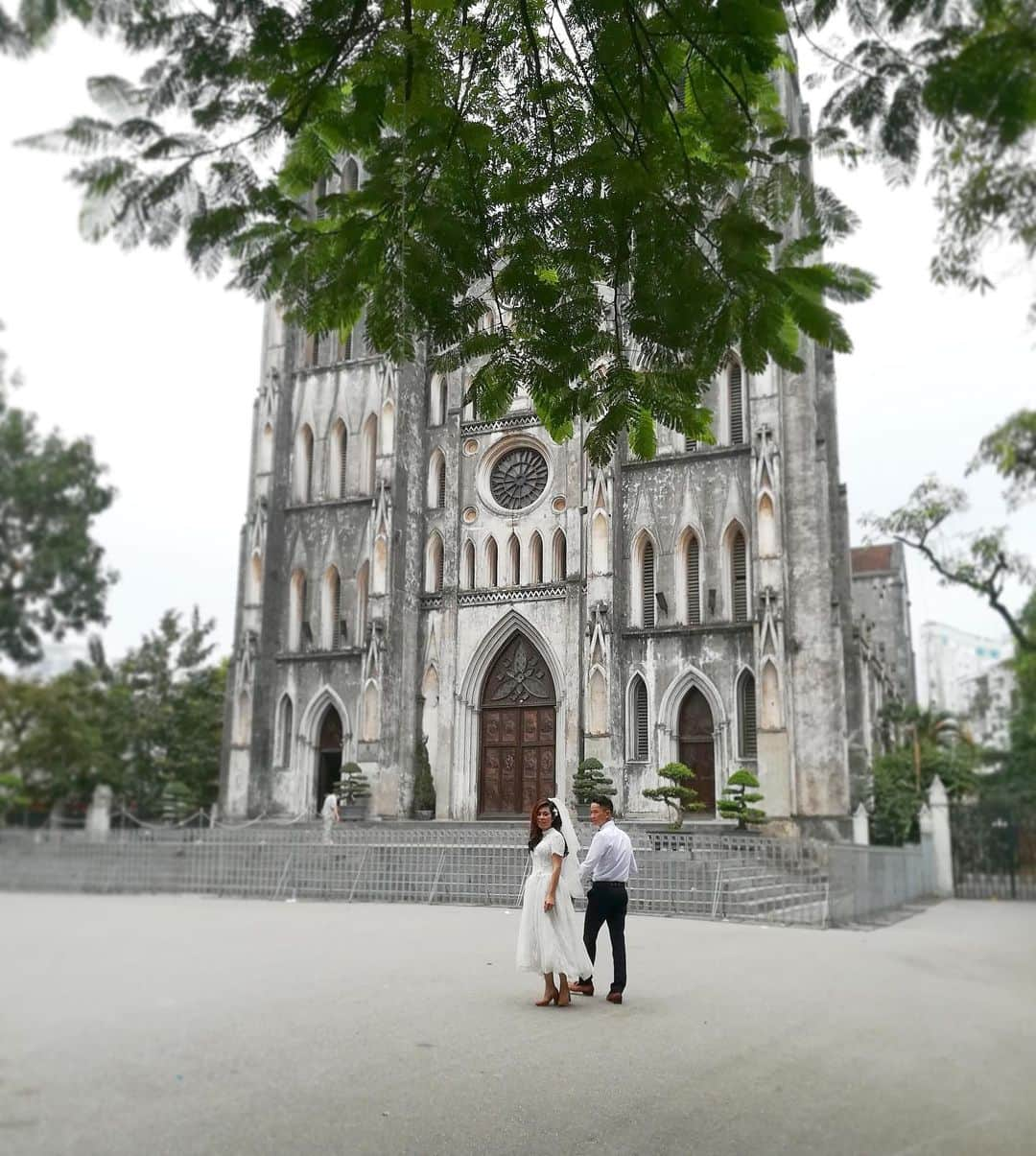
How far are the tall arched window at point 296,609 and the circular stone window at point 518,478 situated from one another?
5.89 meters

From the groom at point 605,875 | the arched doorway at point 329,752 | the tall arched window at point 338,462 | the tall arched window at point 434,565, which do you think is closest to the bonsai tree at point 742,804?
the tall arched window at point 434,565

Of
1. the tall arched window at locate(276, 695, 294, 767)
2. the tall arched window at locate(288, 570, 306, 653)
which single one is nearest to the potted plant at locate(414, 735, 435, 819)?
the tall arched window at locate(276, 695, 294, 767)

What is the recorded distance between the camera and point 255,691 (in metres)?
28.5

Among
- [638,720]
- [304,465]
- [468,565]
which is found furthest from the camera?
[304,465]

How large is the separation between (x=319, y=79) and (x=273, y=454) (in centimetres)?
2594

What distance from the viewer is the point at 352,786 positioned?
26016 mm

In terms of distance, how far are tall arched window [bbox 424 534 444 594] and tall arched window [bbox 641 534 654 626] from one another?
5333 millimetres

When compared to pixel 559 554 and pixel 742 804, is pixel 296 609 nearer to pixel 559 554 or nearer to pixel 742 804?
pixel 559 554

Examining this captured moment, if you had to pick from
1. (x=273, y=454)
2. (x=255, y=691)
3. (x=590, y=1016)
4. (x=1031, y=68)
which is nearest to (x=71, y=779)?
(x=255, y=691)

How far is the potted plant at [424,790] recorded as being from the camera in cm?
2658

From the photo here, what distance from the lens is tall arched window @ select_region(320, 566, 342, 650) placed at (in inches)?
1145

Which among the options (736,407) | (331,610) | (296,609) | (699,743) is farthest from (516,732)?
(736,407)

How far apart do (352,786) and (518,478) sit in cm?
879

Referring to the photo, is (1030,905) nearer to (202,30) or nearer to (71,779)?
(202,30)
